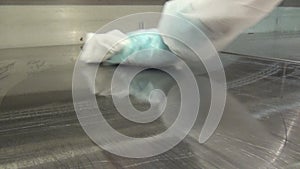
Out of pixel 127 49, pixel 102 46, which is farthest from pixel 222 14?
pixel 102 46

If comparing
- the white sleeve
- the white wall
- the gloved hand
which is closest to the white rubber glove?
the gloved hand

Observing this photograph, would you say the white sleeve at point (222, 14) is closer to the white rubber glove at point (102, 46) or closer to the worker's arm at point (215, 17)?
the worker's arm at point (215, 17)

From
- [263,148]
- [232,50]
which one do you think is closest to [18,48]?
[232,50]

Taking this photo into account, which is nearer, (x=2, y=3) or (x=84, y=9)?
(x=2, y=3)

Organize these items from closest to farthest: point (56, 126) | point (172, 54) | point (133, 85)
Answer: point (56, 126)
point (133, 85)
point (172, 54)

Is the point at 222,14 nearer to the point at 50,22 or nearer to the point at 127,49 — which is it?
the point at 127,49

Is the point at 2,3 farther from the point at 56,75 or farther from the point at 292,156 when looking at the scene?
the point at 292,156

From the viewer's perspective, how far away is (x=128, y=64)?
1179 millimetres

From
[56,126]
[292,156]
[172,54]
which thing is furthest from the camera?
[172,54]

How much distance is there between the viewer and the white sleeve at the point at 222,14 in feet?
2.69

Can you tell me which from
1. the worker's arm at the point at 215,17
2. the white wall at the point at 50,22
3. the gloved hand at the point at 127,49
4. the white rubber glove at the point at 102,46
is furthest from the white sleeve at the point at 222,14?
the white wall at the point at 50,22

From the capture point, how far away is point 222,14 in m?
0.84

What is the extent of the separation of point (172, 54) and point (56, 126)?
0.62 metres

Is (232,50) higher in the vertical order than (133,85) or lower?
lower
